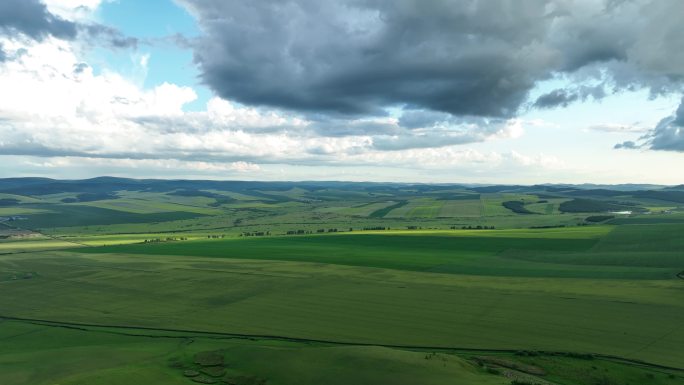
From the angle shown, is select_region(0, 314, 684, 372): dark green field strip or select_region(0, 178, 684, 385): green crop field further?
select_region(0, 314, 684, 372): dark green field strip

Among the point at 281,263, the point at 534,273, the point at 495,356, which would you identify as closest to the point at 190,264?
the point at 281,263

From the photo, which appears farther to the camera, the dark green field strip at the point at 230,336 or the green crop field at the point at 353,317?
the dark green field strip at the point at 230,336

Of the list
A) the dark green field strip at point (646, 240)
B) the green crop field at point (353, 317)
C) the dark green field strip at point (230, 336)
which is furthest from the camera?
the dark green field strip at point (646, 240)

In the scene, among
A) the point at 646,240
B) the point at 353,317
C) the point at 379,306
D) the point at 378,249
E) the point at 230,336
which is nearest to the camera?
the point at 230,336

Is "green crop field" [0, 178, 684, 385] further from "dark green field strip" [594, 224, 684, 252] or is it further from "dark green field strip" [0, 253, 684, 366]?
"dark green field strip" [594, 224, 684, 252]

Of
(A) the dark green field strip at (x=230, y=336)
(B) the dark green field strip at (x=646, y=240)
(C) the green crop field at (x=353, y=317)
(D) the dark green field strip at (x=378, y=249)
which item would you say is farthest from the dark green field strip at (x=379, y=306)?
(B) the dark green field strip at (x=646, y=240)

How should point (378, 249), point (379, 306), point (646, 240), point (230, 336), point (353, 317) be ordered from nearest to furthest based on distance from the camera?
point (230, 336)
point (353, 317)
point (379, 306)
point (646, 240)
point (378, 249)

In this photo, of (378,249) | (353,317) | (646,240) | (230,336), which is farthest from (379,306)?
(646,240)

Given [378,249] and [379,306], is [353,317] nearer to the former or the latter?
[379,306]

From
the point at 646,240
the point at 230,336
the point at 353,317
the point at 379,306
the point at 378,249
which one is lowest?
the point at 230,336

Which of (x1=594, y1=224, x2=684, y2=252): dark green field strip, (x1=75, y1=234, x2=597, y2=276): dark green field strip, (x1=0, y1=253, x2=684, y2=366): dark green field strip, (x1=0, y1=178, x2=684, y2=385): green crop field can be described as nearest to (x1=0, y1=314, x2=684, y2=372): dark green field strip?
(x1=0, y1=178, x2=684, y2=385): green crop field

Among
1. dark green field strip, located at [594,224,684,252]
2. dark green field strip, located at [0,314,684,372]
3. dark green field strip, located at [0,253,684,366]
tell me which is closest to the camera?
dark green field strip, located at [0,314,684,372]

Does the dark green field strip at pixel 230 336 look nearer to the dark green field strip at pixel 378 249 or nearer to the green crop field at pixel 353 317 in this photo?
the green crop field at pixel 353 317
